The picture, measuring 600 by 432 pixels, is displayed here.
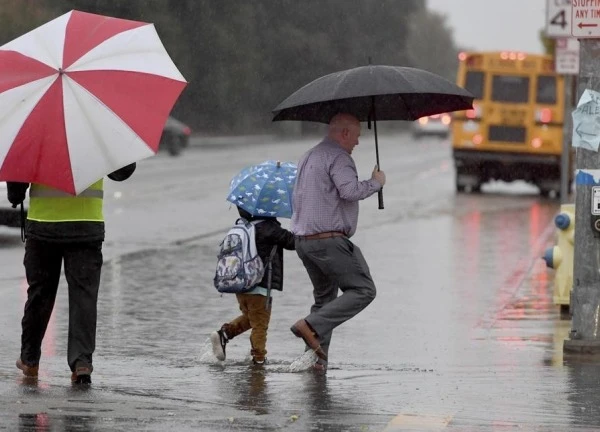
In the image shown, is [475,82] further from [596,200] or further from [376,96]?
[376,96]

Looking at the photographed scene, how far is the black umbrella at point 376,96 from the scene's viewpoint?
8.80 meters

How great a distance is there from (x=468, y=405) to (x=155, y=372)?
2.05m

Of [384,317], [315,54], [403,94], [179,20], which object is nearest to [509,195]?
[384,317]

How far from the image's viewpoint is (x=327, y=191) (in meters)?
8.85

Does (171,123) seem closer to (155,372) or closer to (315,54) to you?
(315,54)

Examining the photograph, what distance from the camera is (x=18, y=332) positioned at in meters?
10.7

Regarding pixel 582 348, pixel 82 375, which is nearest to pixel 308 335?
pixel 82 375

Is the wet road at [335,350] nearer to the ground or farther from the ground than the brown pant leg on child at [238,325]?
nearer to the ground

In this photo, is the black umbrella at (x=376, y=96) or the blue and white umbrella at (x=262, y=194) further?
the blue and white umbrella at (x=262, y=194)

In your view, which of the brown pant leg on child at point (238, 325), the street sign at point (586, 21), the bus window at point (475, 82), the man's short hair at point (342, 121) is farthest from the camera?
the bus window at point (475, 82)

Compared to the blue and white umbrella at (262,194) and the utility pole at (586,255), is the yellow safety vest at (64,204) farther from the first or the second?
the utility pole at (586,255)

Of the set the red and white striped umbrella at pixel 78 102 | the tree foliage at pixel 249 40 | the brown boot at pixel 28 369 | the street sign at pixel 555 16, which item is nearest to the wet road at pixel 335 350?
the brown boot at pixel 28 369

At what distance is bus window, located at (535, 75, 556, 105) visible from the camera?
98.3 ft

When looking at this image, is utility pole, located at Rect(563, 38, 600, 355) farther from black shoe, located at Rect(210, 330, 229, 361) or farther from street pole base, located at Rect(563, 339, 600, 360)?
black shoe, located at Rect(210, 330, 229, 361)
